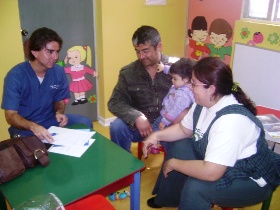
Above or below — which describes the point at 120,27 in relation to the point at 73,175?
above

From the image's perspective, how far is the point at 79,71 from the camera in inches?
126

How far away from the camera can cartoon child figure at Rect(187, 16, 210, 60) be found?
351cm

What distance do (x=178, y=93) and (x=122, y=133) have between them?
513 millimetres

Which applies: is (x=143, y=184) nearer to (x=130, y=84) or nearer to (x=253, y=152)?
(x=130, y=84)

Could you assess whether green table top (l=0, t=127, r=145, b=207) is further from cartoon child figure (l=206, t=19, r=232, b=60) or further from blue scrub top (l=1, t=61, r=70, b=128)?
cartoon child figure (l=206, t=19, r=232, b=60)

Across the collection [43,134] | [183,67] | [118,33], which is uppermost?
[118,33]

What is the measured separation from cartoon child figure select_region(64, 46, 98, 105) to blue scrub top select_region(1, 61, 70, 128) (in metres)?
0.81

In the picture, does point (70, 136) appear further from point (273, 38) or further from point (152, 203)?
point (273, 38)

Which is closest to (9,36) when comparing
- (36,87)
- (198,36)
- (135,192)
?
(36,87)

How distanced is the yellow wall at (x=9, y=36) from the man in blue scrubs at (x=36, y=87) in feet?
1.72

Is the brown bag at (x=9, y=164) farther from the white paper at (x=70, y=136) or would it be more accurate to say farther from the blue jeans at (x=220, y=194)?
the blue jeans at (x=220, y=194)

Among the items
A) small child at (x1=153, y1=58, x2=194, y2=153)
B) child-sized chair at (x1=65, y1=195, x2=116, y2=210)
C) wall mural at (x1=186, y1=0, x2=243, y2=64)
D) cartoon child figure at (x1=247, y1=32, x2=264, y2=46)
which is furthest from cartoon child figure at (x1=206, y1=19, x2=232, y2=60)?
child-sized chair at (x1=65, y1=195, x2=116, y2=210)

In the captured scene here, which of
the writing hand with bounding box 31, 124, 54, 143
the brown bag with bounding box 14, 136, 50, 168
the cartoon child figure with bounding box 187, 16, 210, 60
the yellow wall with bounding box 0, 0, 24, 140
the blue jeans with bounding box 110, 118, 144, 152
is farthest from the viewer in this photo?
the cartoon child figure with bounding box 187, 16, 210, 60

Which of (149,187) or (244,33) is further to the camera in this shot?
(244,33)
